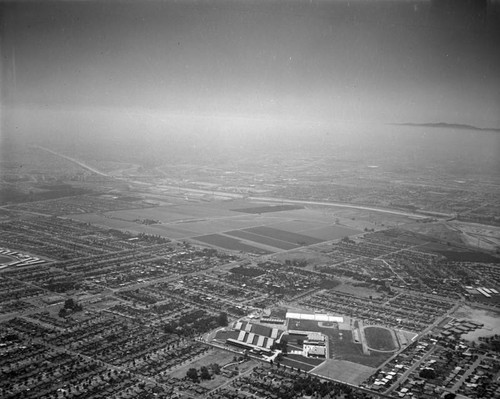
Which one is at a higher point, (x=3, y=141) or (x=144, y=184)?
(x=3, y=141)

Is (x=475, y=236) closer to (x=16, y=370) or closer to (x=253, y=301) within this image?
(x=253, y=301)

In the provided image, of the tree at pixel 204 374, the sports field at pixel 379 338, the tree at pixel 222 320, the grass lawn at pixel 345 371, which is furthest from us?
the tree at pixel 222 320

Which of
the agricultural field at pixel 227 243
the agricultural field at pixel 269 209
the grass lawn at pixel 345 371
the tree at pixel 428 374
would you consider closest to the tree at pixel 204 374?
the grass lawn at pixel 345 371

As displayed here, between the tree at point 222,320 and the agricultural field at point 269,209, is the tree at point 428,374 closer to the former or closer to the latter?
the tree at point 222,320

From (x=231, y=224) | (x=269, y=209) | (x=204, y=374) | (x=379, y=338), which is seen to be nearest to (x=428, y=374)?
(x=379, y=338)

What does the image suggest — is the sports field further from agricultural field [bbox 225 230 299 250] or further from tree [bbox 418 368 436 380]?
agricultural field [bbox 225 230 299 250]

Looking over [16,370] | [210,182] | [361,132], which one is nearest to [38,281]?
[16,370]

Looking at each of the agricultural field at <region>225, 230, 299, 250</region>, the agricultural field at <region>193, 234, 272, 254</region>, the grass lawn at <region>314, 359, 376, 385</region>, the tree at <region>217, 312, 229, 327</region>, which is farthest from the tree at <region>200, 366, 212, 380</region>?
the agricultural field at <region>225, 230, 299, 250</region>

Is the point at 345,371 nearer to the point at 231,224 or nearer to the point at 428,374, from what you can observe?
the point at 428,374

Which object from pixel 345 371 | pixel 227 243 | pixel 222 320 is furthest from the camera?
pixel 227 243

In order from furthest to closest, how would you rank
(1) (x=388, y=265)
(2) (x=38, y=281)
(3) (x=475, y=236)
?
(3) (x=475, y=236) → (1) (x=388, y=265) → (2) (x=38, y=281)

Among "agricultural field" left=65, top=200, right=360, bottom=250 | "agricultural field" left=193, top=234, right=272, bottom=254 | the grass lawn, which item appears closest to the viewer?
the grass lawn
